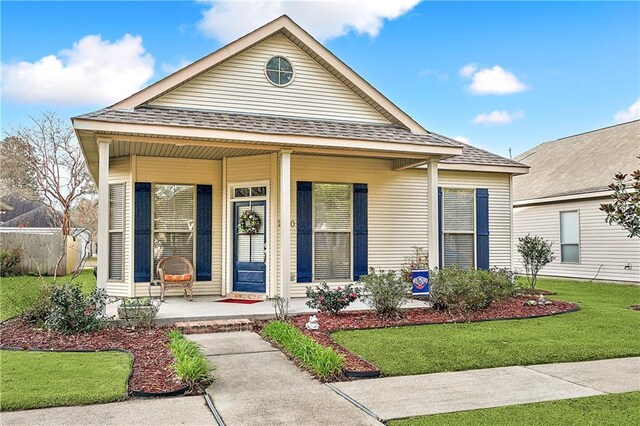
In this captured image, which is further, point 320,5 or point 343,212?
point 320,5

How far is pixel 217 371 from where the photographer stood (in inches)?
214

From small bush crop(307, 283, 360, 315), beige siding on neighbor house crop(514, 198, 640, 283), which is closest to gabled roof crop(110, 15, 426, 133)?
small bush crop(307, 283, 360, 315)

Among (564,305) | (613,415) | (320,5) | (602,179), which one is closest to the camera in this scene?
(613,415)

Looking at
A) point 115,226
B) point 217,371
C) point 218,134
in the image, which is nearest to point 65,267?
point 115,226

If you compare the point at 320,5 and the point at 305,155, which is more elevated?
the point at 320,5

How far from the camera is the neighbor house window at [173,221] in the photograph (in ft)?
34.4

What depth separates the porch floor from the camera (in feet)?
26.2

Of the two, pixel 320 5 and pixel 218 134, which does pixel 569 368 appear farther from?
pixel 320 5

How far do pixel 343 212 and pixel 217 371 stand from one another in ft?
19.6

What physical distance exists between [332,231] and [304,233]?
63 cm

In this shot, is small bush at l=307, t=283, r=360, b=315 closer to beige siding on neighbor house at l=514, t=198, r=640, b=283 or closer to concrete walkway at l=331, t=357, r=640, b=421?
concrete walkway at l=331, t=357, r=640, b=421

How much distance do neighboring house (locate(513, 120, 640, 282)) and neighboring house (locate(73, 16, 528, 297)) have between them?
7.42 metres

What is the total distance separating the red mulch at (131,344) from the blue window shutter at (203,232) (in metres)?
3.14

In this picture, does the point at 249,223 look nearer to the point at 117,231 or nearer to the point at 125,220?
the point at 125,220
